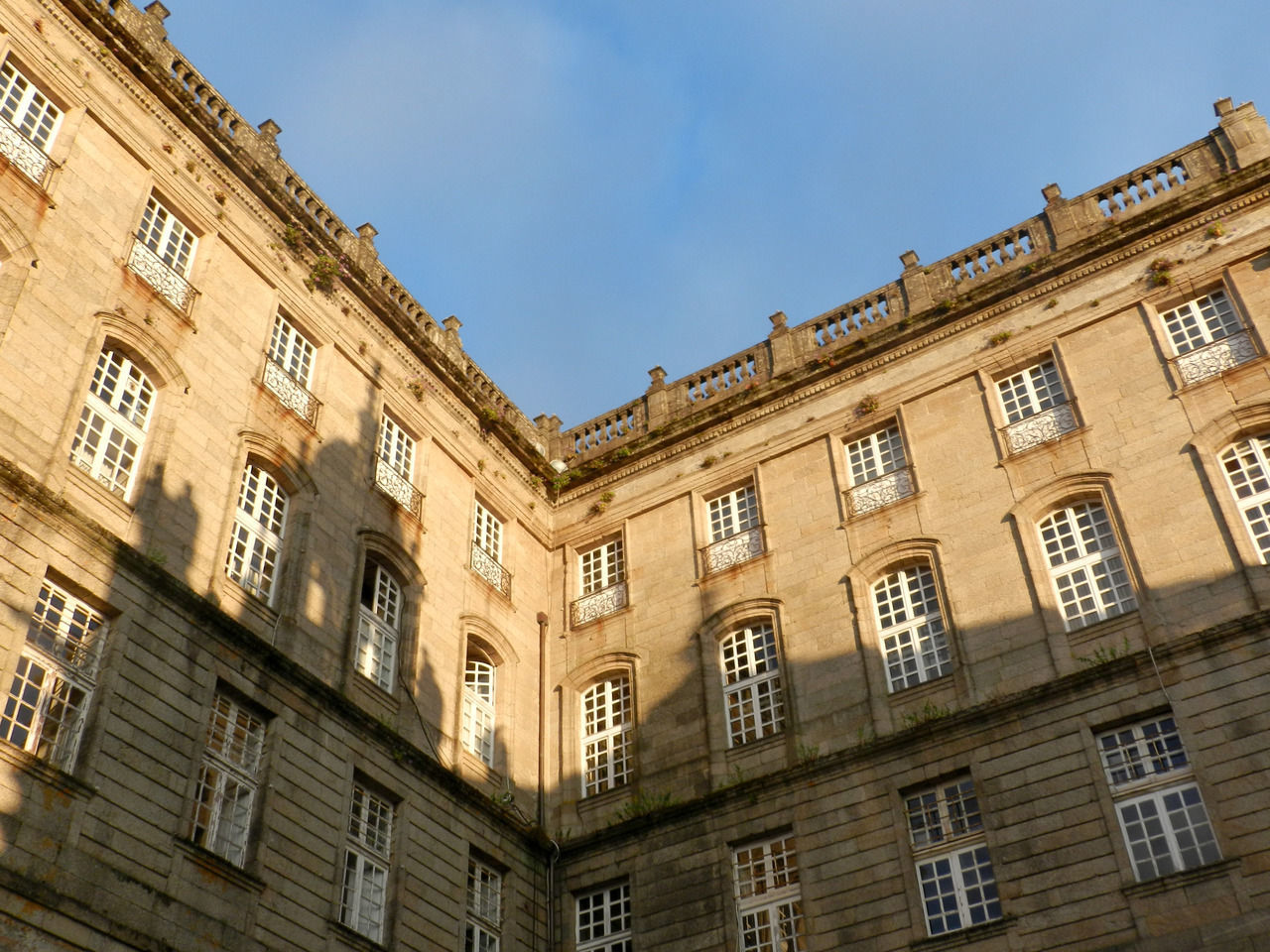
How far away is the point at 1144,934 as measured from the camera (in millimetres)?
17578

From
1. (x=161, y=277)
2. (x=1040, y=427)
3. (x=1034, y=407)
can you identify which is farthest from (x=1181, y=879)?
(x=161, y=277)

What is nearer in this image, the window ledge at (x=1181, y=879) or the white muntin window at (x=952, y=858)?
the window ledge at (x=1181, y=879)

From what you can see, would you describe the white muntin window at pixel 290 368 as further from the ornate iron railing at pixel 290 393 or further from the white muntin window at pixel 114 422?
the white muntin window at pixel 114 422

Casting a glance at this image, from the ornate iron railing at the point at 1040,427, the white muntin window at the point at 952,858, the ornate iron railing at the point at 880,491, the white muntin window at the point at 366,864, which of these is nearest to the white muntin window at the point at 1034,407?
the ornate iron railing at the point at 1040,427

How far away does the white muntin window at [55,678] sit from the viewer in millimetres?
15578

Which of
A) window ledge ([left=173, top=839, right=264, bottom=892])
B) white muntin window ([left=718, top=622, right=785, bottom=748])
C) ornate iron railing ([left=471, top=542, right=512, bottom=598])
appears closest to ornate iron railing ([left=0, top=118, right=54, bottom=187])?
window ledge ([left=173, top=839, right=264, bottom=892])

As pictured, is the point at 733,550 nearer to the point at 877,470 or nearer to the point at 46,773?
the point at 877,470

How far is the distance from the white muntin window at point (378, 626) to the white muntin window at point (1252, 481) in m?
14.1

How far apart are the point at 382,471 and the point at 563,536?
5631 mm

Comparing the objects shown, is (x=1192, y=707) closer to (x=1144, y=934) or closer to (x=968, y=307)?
(x=1144, y=934)

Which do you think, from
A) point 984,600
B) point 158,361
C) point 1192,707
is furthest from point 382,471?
point 1192,707

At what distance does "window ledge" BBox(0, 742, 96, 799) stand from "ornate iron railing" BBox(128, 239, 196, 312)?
332 inches

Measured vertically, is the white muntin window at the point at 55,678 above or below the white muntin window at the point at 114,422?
below

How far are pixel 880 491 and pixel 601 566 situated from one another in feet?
21.6
